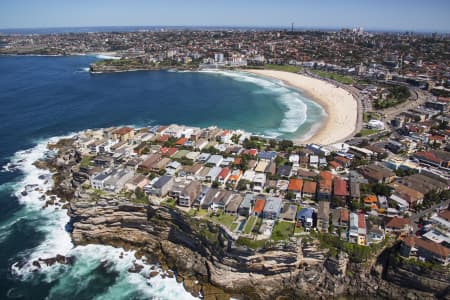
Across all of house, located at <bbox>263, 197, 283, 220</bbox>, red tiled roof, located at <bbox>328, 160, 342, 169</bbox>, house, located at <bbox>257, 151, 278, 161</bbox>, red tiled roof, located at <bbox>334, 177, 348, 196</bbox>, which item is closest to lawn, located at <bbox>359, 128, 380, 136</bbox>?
red tiled roof, located at <bbox>328, 160, 342, 169</bbox>

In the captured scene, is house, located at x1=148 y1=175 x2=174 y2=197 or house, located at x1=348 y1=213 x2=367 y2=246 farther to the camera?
house, located at x1=148 y1=175 x2=174 y2=197

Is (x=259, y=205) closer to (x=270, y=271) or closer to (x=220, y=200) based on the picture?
(x=220, y=200)

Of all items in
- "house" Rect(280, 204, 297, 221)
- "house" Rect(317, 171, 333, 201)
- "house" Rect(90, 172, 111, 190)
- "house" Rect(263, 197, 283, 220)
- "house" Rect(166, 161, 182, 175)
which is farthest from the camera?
"house" Rect(166, 161, 182, 175)

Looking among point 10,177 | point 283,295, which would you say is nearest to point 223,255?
point 283,295

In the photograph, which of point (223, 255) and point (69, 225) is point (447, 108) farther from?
point (69, 225)

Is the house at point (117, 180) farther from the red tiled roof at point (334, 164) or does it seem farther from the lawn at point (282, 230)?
the red tiled roof at point (334, 164)

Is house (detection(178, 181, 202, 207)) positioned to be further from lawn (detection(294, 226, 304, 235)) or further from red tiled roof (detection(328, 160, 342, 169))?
red tiled roof (detection(328, 160, 342, 169))

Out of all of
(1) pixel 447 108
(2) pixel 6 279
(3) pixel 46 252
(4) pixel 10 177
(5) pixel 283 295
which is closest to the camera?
(5) pixel 283 295
